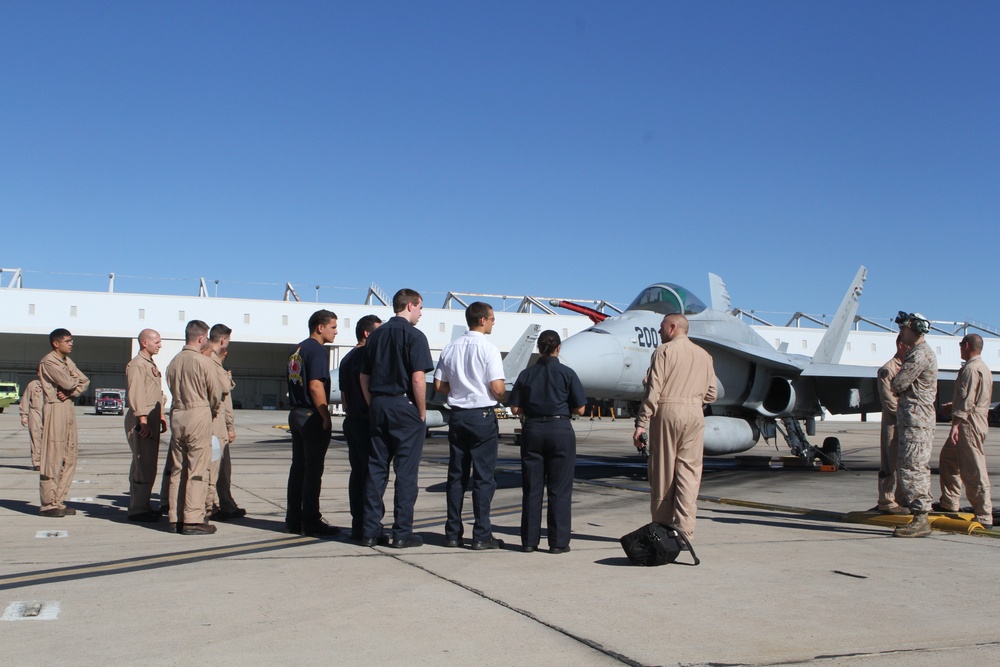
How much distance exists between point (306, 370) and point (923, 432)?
5.47 m

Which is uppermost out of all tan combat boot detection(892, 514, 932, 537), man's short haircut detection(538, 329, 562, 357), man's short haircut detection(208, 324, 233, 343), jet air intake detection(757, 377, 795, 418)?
man's short haircut detection(208, 324, 233, 343)

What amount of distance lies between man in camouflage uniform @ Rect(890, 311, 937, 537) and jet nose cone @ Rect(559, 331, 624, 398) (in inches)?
208

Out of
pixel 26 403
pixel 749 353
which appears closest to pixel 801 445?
pixel 749 353

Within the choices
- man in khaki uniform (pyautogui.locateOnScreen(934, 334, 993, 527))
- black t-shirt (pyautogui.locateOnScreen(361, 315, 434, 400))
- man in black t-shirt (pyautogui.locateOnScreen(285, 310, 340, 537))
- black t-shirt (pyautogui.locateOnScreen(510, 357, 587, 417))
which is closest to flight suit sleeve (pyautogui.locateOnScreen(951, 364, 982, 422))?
man in khaki uniform (pyautogui.locateOnScreen(934, 334, 993, 527))

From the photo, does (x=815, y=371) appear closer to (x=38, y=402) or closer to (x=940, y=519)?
(x=940, y=519)

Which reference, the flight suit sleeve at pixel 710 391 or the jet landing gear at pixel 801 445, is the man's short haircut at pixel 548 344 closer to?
the flight suit sleeve at pixel 710 391

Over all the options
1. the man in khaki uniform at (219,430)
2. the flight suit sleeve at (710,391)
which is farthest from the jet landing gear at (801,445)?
the man in khaki uniform at (219,430)

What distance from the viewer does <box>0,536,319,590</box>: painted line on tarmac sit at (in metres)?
5.24

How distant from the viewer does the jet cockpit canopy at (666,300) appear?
47.2ft

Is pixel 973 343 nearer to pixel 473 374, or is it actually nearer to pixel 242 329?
pixel 473 374

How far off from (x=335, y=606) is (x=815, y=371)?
12.6 metres

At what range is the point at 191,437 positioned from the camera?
724 centimetres

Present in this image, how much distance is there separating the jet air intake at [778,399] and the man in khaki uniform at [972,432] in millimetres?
6800

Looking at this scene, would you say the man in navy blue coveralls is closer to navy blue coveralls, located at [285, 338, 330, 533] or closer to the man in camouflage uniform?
navy blue coveralls, located at [285, 338, 330, 533]
